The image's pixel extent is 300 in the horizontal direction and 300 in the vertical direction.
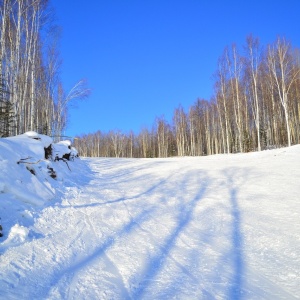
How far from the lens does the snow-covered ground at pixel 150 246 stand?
2.18m

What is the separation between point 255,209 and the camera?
15.1 feet

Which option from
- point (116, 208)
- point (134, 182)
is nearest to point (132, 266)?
point (116, 208)

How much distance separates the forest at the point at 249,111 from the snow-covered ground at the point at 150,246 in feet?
29.9

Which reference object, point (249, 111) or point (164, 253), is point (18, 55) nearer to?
point (164, 253)

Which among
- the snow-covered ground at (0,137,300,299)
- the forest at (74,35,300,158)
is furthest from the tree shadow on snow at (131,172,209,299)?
the forest at (74,35,300,158)

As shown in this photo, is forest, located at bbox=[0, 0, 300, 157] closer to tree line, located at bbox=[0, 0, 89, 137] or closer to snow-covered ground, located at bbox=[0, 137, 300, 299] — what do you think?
tree line, located at bbox=[0, 0, 89, 137]

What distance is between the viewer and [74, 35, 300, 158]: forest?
20.9m

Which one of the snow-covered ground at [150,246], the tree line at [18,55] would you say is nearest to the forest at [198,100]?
the tree line at [18,55]

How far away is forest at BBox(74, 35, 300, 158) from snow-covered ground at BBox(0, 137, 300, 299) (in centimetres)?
912

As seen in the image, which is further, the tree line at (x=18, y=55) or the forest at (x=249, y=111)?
the forest at (x=249, y=111)

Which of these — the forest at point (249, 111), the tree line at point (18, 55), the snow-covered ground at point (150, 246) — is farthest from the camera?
the forest at point (249, 111)

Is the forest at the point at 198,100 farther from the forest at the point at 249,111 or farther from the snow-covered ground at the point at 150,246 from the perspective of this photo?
the snow-covered ground at the point at 150,246

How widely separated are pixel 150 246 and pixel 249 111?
3250cm

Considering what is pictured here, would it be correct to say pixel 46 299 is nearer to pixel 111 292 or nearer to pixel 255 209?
pixel 111 292
